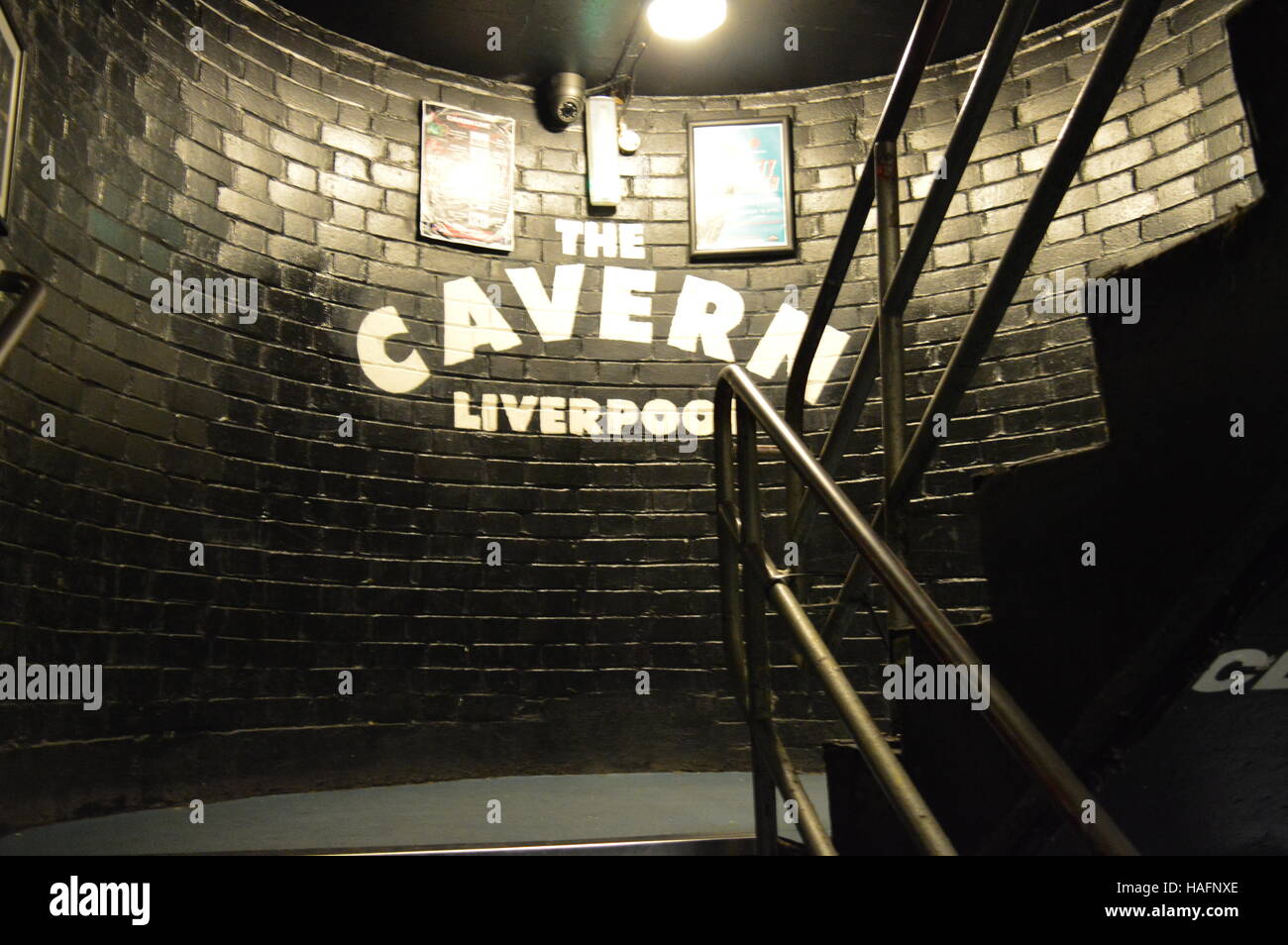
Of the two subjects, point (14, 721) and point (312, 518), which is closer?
point (14, 721)

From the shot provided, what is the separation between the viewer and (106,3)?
3.62 meters

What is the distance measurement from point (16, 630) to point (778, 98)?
12.5ft

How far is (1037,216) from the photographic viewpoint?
1491 mm

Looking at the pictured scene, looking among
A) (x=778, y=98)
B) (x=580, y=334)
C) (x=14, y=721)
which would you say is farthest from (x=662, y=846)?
(x=778, y=98)

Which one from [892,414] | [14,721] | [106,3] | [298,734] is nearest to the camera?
[892,414]

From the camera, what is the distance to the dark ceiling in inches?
172

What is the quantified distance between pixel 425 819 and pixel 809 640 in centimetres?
149

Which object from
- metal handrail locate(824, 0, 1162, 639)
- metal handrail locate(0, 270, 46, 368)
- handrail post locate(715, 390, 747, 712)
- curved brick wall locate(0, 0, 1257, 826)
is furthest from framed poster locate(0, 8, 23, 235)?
metal handrail locate(824, 0, 1162, 639)

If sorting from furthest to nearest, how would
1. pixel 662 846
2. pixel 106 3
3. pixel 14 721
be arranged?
pixel 106 3 < pixel 14 721 < pixel 662 846

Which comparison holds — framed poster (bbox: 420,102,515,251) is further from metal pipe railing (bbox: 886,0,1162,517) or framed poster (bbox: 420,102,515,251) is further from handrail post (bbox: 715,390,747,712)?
metal pipe railing (bbox: 886,0,1162,517)

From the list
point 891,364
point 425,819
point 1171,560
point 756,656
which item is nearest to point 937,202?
point 891,364

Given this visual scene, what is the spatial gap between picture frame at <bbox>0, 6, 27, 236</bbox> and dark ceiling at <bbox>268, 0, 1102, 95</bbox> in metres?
1.54

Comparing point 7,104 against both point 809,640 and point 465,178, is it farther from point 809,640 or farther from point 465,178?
point 809,640

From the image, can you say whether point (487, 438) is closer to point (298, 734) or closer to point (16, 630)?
point (298, 734)
